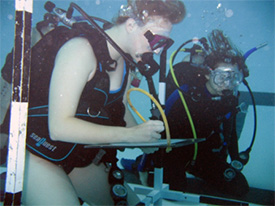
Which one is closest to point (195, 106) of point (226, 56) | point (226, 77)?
point (226, 77)

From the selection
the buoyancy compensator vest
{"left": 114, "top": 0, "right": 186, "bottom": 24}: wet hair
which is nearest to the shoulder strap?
{"left": 114, "top": 0, "right": 186, "bottom": 24}: wet hair

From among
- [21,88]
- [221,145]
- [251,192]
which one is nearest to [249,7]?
[221,145]

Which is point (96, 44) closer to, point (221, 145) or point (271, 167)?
point (221, 145)

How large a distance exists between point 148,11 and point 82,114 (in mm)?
859

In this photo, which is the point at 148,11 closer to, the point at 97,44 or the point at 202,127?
the point at 97,44

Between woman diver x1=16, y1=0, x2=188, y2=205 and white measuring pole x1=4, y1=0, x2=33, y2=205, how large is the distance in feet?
1.25

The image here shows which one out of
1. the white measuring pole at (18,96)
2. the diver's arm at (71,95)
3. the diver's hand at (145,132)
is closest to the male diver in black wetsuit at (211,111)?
the diver's hand at (145,132)

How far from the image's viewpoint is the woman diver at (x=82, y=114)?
124 centimetres

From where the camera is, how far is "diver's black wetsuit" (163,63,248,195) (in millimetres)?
3071

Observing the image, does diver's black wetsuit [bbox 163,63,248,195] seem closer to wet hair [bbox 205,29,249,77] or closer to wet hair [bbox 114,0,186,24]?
wet hair [bbox 205,29,249,77]

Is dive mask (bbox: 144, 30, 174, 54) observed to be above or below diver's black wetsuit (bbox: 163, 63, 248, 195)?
above

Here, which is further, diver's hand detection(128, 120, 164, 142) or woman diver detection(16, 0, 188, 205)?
diver's hand detection(128, 120, 164, 142)

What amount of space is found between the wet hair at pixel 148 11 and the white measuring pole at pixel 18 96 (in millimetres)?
860

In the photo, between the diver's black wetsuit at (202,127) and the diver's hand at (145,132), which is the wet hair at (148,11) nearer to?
the diver's hand at (145,132)
